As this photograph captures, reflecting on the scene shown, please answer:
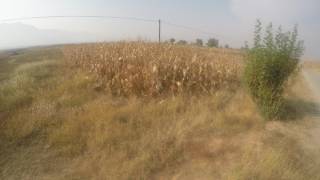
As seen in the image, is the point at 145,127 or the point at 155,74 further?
the point at 155,74

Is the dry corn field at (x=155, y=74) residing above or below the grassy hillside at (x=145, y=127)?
above

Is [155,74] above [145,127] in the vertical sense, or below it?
above

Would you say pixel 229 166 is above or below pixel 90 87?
below

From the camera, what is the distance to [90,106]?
8.11 metres

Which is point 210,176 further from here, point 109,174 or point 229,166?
point 109,174

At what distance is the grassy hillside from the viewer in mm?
5898

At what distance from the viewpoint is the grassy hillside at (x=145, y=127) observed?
5.90 m

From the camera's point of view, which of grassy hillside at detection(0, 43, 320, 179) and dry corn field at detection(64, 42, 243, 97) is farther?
dry corn field at detection(64, 42, 243, 97)

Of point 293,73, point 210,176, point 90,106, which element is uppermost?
point 293,73

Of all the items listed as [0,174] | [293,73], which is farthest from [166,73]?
[0,174]

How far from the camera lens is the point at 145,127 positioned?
23.9ft

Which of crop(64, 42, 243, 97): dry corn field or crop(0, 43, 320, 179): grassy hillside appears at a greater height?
crop(64, 42, 243, 97): dry corn field

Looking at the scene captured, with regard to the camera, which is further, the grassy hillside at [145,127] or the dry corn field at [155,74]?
the dry corn field at [155,74]

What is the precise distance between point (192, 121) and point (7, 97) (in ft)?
14.2
